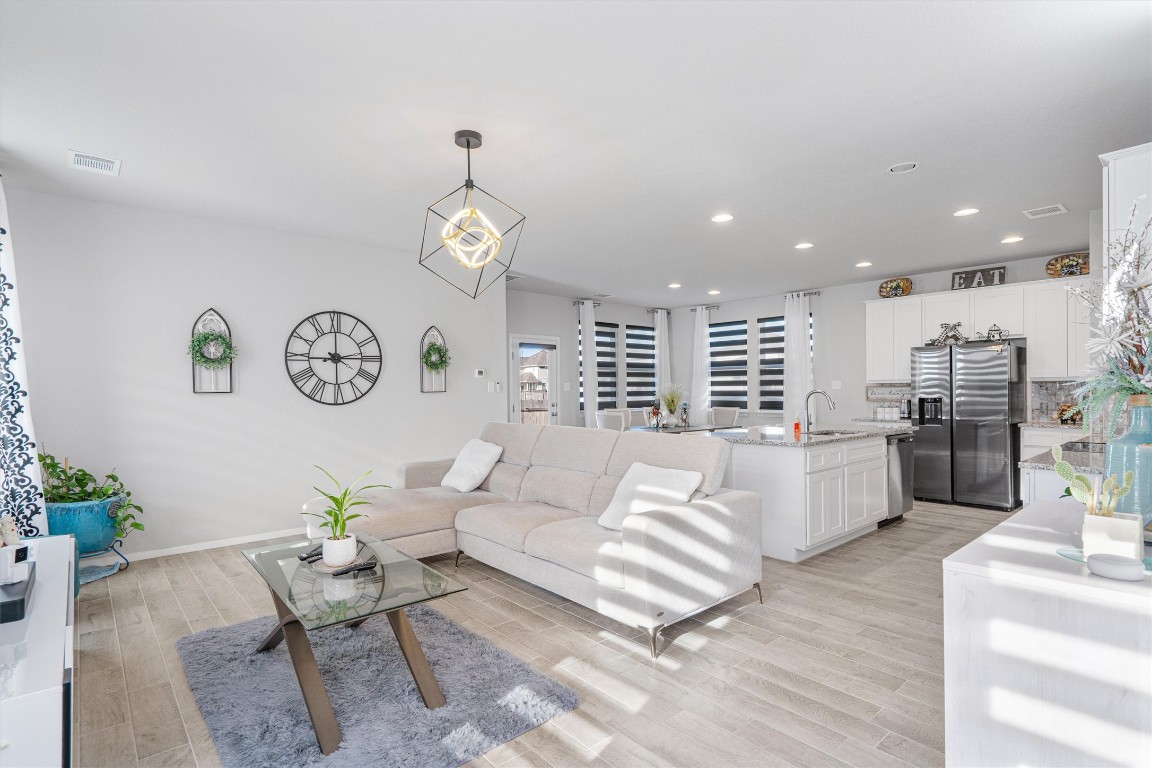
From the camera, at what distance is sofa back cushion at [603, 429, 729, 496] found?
10.7 feet

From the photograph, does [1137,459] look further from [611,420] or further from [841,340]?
[841,340]

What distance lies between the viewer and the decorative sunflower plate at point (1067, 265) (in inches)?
222

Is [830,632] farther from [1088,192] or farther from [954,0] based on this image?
[1088,192]

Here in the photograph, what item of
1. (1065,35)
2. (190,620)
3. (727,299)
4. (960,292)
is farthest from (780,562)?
(727,299)

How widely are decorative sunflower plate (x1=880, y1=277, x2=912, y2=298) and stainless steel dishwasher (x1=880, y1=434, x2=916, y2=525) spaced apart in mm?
2379

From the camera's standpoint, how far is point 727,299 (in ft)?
29.0

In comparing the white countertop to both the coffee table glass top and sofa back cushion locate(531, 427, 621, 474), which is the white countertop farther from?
sofa back cushion locate(531, 427, 621, 474)

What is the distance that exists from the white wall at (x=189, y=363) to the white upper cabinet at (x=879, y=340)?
198 inches

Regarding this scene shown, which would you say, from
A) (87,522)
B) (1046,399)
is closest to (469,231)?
(87,522)

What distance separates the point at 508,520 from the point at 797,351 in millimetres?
5774

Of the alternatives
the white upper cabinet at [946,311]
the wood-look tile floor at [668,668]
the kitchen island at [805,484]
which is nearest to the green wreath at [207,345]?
the wood-look tile floor at [668,668]

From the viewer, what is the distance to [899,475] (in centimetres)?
520

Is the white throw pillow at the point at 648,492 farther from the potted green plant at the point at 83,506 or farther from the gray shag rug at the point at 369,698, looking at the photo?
the potted green plant at the point at 83,506

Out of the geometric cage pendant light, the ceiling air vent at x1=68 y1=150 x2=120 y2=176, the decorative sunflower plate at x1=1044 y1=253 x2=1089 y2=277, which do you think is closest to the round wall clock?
the geometric cage pendant light
